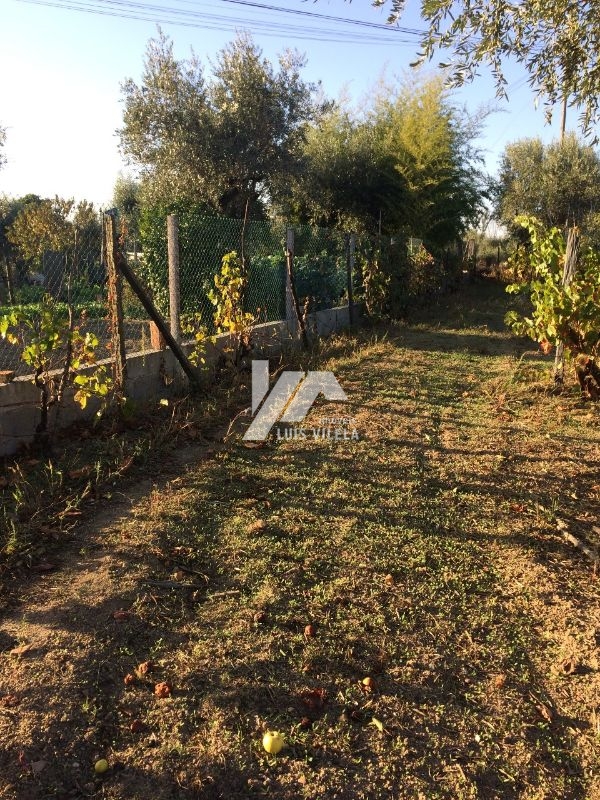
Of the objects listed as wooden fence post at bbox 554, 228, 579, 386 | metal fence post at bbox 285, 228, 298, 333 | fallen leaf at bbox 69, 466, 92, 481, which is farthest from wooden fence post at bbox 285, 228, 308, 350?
fallen leaf at bbox 69, 466, 92, 481

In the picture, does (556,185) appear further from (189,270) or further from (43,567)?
(43,567)

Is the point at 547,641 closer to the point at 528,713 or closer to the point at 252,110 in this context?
the point at 528,713

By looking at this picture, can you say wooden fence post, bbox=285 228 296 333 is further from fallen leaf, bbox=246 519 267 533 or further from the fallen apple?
the fallen apple

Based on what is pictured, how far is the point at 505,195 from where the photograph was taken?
2469 centimetres

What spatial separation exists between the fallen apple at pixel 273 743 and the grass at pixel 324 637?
0.04 m

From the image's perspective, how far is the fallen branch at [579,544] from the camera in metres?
3.23

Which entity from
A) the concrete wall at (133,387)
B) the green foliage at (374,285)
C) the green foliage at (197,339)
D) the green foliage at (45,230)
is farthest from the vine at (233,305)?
the green foliage at (374,285)

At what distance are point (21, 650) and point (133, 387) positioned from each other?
3.24 metres

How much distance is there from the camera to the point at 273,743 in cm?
198

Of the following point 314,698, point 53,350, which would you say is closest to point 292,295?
point 53,350

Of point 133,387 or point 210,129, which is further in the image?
point 210,129

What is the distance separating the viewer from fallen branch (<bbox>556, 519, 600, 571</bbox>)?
3.23 meters

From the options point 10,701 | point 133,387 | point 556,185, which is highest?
point 556,185

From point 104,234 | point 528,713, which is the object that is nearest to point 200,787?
point 528,713
